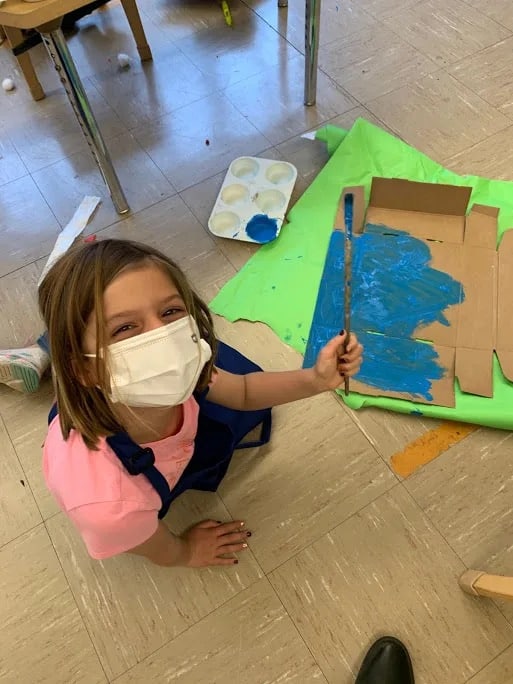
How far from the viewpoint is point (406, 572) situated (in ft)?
3.37

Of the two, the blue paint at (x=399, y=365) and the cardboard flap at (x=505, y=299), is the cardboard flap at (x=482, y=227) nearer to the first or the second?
the cardboard flap at (x=505, y=299)

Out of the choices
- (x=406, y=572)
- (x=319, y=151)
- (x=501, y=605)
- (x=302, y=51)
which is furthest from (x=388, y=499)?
(x=302, y=51)

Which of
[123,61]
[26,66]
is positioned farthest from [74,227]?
[123,61]

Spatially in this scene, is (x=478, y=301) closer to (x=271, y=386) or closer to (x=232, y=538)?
(x=271, y=386)

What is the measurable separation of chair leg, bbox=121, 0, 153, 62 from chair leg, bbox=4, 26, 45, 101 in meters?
0.33

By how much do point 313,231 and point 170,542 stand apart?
85 cm

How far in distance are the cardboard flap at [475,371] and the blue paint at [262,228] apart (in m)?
0.55

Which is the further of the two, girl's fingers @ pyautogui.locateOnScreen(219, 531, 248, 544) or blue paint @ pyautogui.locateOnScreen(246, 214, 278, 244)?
blue paint @ pyautogui.locateOnScreen(246, 214, 278, 244)

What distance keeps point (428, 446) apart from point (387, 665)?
42 centimetres

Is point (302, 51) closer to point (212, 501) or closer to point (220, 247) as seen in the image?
point (220, 247)

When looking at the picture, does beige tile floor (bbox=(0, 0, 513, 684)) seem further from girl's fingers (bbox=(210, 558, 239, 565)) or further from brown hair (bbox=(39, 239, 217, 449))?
brown hair (bbox=(39, 239, 217, 449))

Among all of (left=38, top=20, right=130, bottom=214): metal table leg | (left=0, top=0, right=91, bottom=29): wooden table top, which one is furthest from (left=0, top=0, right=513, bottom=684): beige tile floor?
(left=0, top=0, right=91, bottom=29): wooden table top

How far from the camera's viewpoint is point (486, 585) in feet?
3.05

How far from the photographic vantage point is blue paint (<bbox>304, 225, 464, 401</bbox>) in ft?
3.98
